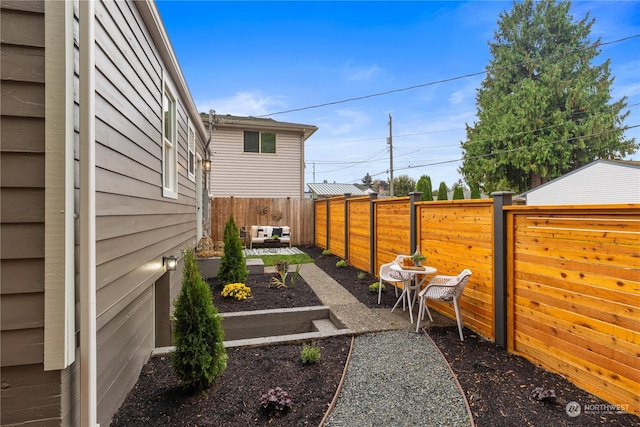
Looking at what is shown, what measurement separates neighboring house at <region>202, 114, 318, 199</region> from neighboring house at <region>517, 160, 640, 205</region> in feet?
38.5

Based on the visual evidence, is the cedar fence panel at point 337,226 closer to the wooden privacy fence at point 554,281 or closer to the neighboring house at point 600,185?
the wooden privacy fence at point 554,281

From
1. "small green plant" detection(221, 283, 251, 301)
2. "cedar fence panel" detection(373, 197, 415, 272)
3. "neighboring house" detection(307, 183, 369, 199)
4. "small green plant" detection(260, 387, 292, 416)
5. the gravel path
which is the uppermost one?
"neighboring house" detection(307, 183, 369, 199)

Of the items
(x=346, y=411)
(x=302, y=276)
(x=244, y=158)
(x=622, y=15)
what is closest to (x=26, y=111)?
(x=346, y=411)

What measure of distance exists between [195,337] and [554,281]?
3.24 m

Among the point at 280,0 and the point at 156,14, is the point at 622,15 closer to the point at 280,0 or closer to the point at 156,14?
the point at 280,0

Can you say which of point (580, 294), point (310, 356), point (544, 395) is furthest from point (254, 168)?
point (544, 395)

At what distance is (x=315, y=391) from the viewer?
267cm

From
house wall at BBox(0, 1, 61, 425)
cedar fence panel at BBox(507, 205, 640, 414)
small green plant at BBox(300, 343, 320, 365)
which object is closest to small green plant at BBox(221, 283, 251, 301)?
small green plant at BBox(300, 343, 320, 365)

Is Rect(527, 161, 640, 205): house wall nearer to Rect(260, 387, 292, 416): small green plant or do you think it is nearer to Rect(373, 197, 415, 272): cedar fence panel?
Rect(373, 197, 415, 272): cedar fence panel

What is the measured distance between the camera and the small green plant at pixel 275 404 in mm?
2361

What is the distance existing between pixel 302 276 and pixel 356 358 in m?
3.90

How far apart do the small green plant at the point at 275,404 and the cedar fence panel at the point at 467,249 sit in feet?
8.35

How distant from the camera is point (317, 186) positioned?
29.0 m

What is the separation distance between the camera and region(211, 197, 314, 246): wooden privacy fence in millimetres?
11523
